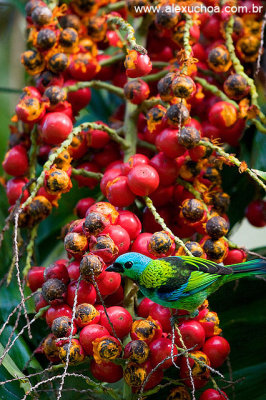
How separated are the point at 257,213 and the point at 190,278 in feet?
1.77

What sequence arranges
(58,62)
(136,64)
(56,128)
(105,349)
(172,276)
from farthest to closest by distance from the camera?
(58,62), (56,128), (136,64), (172,276), (105,349)

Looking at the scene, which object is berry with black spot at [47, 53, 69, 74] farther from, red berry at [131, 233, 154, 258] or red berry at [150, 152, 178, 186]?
red berry at [131, 233, 154, 258]

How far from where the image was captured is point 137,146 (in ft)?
5.74

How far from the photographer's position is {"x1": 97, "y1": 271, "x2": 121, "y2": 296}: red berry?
1.40 m

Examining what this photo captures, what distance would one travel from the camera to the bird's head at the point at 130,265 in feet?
4.48

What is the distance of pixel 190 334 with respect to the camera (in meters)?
1.38

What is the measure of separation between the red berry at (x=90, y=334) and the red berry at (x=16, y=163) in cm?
58

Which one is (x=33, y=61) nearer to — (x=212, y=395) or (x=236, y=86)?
(x=236, y=86)

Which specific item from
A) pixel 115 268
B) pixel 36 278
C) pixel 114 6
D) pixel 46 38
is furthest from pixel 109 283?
pixel 114 6

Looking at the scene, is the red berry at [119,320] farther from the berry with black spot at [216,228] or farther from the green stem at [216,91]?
the green stem at [216,91]

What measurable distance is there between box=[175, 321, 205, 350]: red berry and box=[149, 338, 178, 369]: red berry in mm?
45

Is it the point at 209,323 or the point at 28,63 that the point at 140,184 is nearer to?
the point at 209,323

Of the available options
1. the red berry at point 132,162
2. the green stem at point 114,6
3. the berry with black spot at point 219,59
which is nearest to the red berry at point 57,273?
the red berry at point 132,162

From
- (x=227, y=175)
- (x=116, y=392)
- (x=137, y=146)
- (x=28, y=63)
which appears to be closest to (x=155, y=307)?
(x=116, y=392)
